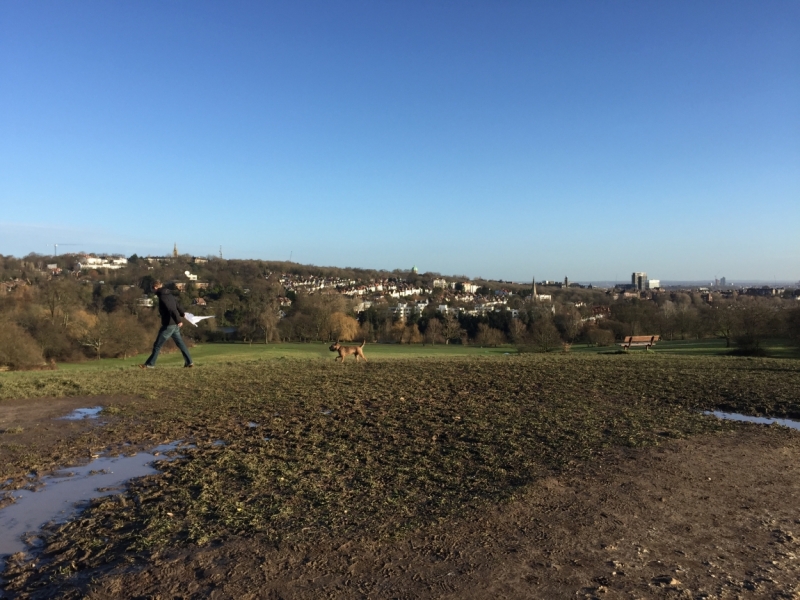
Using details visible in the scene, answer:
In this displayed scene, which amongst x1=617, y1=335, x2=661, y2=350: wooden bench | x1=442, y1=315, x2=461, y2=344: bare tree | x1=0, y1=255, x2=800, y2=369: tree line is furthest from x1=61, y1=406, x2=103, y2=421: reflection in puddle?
x1=442, y1=315, x2=461, y2=344: bare tree

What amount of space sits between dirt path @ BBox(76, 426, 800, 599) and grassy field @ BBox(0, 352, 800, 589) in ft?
0.98

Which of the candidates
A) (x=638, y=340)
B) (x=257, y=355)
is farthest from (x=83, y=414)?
(x=638, y=340)

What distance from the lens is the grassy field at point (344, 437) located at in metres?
4.44

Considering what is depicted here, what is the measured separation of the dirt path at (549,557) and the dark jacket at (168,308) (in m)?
9.29

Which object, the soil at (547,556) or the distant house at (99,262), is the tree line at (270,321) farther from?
the soil at (547,556)

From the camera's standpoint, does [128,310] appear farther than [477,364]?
Yes

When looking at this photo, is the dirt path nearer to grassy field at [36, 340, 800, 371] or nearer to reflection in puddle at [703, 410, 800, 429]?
reflection in puddle at [703, 410, 800, 429]

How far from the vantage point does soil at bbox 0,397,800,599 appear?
3.42 meters

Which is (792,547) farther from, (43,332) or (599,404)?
(43,332)

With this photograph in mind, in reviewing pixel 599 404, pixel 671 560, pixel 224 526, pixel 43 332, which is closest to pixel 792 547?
pixel 671 560

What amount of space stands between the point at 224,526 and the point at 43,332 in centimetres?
4170

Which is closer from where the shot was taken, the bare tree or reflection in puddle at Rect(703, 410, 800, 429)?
reflection in puddle at Rect(703, 410, 800, 429)

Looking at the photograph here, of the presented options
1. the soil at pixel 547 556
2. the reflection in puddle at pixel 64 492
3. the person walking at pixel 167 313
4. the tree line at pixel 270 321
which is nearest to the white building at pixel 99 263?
the tree line at pixel 270 321

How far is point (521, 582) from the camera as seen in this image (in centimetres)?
351
